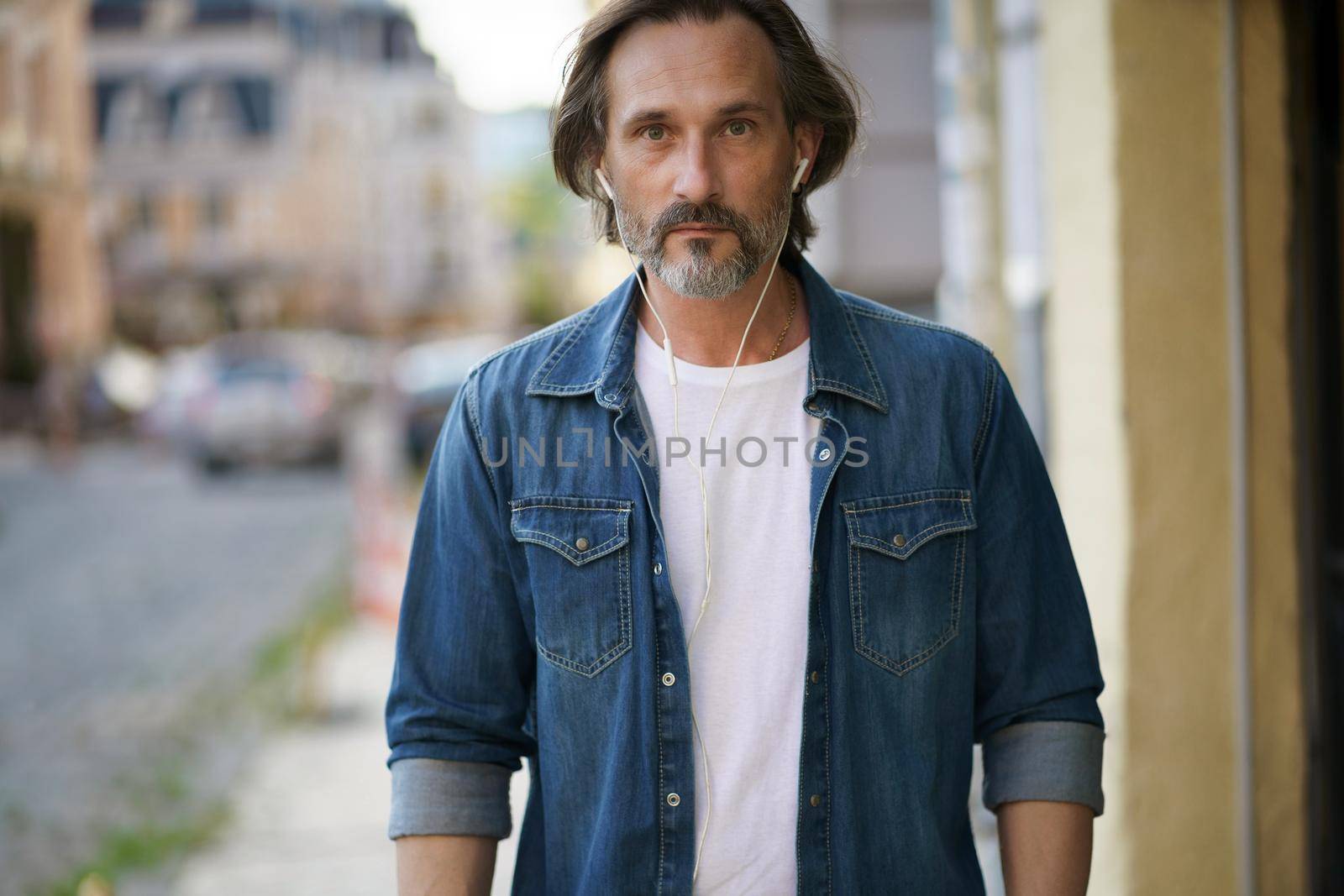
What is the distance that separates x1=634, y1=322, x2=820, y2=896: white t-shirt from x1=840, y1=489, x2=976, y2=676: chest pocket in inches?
3.0

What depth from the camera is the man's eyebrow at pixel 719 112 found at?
80.4 inches

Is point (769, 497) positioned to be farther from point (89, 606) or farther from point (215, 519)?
point (215, 519)

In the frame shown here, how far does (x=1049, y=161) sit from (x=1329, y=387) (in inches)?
36.7

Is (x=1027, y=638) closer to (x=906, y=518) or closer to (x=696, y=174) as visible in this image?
(x=906, y=518)

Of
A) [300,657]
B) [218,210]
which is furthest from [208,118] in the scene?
[300,657]

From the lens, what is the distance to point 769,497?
2.04 m

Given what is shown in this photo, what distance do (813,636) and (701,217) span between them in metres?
0.62

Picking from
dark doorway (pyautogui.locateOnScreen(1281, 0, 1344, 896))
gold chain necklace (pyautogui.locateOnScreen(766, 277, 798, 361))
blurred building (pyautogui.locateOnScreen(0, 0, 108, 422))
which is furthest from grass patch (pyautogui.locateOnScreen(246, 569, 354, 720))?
blurred building (pyautogui.locateOnScreen(0, 0, 108, 422))

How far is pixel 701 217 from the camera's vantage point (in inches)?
80.6

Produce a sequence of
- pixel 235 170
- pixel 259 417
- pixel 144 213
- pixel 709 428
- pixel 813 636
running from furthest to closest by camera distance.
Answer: pixel 235 170, pixel 144 213, pixel 259 417, pixel 709 428, pixel 813 636

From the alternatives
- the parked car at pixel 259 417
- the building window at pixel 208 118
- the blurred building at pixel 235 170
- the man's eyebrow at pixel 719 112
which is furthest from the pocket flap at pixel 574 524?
the building window at pixel 208 118

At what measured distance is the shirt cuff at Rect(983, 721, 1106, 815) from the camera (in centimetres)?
198

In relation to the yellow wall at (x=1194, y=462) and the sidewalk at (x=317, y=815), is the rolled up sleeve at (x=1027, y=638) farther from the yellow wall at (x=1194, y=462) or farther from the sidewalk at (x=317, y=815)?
the sidewalk at (x=317, y=815)

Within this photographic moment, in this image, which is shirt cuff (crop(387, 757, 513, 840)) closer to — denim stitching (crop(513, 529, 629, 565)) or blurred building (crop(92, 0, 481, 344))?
denim stitching (crop(513, 529, 629, 565))
